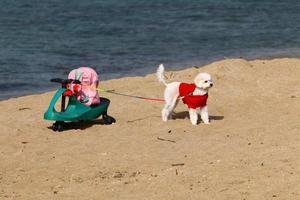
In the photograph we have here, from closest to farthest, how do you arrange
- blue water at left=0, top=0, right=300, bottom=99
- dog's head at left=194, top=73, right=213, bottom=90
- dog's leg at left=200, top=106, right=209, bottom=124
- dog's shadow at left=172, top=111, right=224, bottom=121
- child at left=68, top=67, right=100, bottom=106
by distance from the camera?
dog's head at left=194, top=73, right=213, bottom=90, dog's leg at left=200, top=106, right=209, bottom=124, child at left=68, top=67, right=100, bottom=106, dog's shadow at left=172, top=111, right=224, bottom=121, blue water at left=0, top=0, right=300, bottom=99

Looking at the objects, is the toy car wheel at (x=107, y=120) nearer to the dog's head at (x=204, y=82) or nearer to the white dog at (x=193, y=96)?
the white dog at (x=193, y=96)

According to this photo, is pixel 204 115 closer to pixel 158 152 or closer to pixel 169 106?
pixel 169 106

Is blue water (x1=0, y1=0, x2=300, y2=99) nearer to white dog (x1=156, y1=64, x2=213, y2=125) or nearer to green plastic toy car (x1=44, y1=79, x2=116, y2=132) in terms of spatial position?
green plastic toy car (x1=44, y1=79, x2=116, y2=132)

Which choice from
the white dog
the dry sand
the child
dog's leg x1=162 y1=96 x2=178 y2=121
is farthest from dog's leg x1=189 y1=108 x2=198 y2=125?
the child

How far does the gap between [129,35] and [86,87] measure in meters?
14.1

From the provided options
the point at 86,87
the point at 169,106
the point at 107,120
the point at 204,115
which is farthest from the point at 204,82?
the point at 86,87

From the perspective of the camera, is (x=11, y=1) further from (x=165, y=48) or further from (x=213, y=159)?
(x=213, y=159)

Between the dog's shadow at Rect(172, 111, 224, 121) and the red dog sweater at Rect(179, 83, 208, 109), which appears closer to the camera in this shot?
the red dog sweater at Rect(179, 83, 208, 109)

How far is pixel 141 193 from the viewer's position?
7344mm

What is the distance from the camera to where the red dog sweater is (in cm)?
1058

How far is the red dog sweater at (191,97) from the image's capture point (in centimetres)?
1058

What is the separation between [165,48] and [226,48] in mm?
1800

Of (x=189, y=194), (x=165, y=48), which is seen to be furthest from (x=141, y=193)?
(x=165, y=48)

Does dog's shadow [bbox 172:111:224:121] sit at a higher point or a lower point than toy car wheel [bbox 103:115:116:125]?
lower
